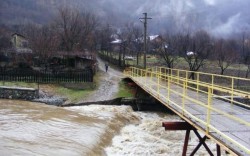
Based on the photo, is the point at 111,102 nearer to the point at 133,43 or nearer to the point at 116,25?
the point at 133,43

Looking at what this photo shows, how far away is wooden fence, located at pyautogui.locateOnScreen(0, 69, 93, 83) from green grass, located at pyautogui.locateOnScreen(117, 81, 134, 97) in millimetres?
2884

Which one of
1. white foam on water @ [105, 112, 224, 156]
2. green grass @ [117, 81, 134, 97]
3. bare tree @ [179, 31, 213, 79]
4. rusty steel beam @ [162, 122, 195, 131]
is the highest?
bare tree @ [179, 31, 213, 79]

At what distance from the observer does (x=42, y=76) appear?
33.4 m

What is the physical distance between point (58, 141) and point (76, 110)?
842 centimetres

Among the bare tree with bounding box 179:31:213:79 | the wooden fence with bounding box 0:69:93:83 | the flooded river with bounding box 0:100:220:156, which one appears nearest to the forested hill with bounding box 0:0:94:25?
the bare tree with bounding box 179:31:213:79

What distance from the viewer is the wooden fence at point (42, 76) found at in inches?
1294

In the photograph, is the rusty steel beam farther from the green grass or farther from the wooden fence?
the wooden fence

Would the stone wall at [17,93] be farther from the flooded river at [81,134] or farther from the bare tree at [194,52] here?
the bare tree at [194,52]

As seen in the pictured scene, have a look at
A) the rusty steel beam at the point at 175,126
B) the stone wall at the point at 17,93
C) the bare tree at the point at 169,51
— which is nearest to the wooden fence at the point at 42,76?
the stone wall at the point at 17,93

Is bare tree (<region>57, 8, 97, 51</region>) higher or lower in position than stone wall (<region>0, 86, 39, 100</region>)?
higher

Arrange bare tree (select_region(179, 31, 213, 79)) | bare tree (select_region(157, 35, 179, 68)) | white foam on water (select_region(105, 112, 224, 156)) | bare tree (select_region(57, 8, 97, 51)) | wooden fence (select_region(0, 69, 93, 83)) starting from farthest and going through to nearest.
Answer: bare tree (select_region(57, 8, 97, 51)) → bare tree (select_region(157, 35, 179, 68)) → bare tree (select_region(179, 31, 213, 79)) → wooden fence (select_region(0, 69, 93, 83)) → white foam on water (select_region(105, 112, 224, 156))

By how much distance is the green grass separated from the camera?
28.6 metres

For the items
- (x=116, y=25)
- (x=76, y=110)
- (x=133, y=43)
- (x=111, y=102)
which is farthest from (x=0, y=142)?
(x=116, y=25)

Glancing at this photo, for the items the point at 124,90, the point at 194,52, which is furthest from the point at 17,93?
the point at 194,52
